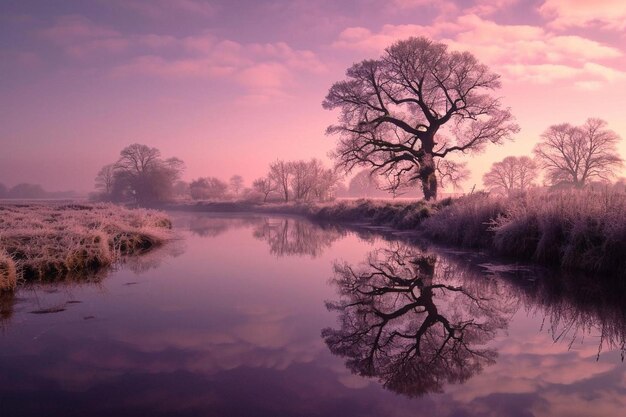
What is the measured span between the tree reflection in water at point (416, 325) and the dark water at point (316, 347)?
0.02 m

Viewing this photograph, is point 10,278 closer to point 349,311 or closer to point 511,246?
point 349,311

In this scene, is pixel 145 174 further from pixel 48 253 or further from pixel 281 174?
→ pixel 48 253

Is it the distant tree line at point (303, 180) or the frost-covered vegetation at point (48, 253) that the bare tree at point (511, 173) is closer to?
the distant tree line at point (303, 180)

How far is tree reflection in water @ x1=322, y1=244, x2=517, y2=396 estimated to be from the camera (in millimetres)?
3316

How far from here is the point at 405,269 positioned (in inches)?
313

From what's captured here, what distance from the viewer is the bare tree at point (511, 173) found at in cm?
5184

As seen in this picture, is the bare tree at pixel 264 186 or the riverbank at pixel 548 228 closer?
the riverbank at pixel 548 228

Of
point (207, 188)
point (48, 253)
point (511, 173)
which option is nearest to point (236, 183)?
point (207, 188)

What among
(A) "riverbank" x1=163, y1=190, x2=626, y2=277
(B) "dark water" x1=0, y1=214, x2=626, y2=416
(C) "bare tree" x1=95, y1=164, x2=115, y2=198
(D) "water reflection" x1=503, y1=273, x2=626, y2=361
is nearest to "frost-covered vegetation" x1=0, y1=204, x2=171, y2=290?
(B) "dark water" x1=0, y1=214, x2=626, y2=416

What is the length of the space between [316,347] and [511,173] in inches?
2343

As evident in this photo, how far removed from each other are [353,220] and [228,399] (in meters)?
24.7

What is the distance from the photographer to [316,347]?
12.5 ft

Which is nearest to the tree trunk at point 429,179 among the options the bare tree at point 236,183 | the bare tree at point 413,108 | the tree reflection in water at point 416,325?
the bare tree at point 413,108

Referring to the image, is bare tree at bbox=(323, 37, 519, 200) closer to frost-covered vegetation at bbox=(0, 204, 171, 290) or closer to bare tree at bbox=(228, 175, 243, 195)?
frost-covered vegetation at bbox=(0, 204, 171, 290)
